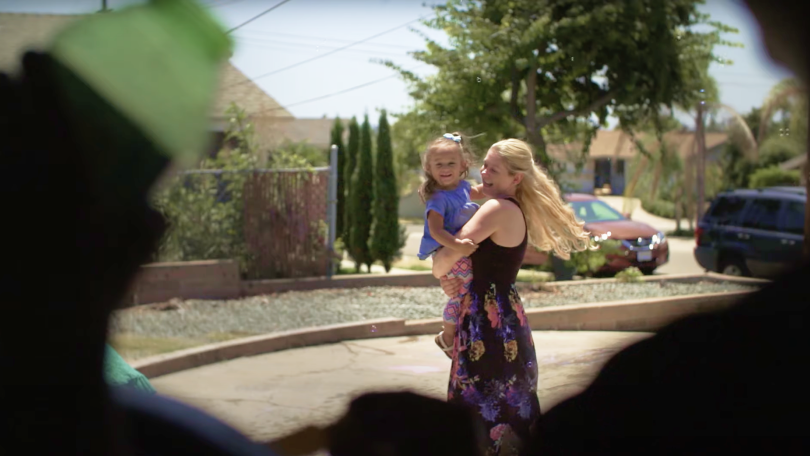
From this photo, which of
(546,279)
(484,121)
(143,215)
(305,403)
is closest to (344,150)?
(484,121)

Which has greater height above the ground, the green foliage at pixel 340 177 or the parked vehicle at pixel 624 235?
the green foliage at pixel 340 177

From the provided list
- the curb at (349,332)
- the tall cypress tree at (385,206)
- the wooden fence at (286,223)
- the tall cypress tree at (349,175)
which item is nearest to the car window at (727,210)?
the curb at (349,332)

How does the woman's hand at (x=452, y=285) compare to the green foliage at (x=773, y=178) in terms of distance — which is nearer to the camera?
the green foliage at (x=773, y=178)

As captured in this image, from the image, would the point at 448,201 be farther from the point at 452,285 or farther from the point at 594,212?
the point at 594,212

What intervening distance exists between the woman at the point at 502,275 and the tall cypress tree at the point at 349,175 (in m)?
9.00

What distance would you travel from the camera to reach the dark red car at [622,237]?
37.3 ft

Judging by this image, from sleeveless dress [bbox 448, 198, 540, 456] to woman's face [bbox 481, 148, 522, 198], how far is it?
0.05 meters

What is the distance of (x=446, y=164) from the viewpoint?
3000 millimetres

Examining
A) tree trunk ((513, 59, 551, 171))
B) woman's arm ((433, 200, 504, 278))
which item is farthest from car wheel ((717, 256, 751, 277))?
tree trunk ((513, 59, 551, 171))

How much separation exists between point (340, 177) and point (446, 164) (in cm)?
1160

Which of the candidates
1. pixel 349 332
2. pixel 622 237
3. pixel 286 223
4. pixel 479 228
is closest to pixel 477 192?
pixel 479 228

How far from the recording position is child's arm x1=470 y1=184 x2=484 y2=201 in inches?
118

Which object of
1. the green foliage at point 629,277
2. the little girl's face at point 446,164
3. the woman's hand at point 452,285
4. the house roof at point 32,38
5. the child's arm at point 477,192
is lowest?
the green foliage at point 629,277

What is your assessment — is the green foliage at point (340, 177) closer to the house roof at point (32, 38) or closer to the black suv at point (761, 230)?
the black suv at point (761, 230)
